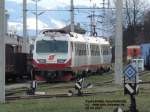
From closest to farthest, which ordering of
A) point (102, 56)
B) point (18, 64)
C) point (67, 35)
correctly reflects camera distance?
point (67, 35), point (18, 64), point (102, 56)

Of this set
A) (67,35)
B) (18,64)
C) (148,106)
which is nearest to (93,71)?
(18,64)

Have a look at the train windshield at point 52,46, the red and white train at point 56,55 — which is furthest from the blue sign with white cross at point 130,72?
the train windshield at point 52,46

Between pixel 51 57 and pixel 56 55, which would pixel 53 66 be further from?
pixel 56 55

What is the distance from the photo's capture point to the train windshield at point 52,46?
39.8 metres

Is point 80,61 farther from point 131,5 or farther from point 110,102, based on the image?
point 131,5

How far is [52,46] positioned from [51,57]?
0.88 m

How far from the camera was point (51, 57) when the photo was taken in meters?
39.4

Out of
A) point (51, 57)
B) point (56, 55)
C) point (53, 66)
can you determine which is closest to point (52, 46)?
point (56, 55)

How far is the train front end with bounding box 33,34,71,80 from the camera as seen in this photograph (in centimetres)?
3934

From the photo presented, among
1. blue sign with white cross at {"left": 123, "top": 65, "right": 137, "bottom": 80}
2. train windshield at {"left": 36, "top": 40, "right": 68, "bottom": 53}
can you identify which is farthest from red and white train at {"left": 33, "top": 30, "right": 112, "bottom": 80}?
blue sign with white cross at {"left": 123, "top": 65, "right": 137, "bottom": 80}

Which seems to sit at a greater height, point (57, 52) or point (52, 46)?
point (52, 46)

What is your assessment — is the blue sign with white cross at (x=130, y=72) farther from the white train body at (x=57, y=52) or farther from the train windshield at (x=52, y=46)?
the train windshield at (x=52, y=46)

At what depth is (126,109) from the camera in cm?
1798

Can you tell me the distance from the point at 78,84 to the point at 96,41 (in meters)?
26.9
